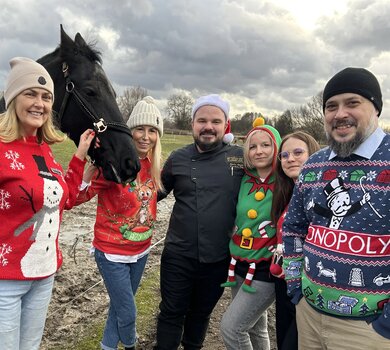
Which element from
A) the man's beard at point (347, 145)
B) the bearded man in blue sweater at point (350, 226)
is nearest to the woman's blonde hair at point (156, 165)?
the bearded man in blue sweater at point (350, 226)

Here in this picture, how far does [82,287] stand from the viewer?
444cm

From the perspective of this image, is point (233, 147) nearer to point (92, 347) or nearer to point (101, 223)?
point (101, 223)

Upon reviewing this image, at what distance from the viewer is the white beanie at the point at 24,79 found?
84.5 inches

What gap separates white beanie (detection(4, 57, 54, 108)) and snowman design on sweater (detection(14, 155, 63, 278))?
15.6 inches

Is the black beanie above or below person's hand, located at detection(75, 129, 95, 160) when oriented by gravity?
above

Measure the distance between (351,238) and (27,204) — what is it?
1.72 metres

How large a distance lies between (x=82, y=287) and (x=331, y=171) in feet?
11.5

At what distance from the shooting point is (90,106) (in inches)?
118

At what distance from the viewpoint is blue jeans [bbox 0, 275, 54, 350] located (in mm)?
2029

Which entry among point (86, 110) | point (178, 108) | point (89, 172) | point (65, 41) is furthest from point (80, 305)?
point (178, 108)

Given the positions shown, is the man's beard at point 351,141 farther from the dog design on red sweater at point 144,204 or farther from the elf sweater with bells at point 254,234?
the dog design on red sweater at point 144,204

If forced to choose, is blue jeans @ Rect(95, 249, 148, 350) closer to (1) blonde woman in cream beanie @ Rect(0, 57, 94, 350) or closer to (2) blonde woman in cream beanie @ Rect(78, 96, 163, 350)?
(2) blonde woman in cream beanie @ Rect(78, 96, 163, 350)

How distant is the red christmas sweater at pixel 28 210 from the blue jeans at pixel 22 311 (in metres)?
0.08

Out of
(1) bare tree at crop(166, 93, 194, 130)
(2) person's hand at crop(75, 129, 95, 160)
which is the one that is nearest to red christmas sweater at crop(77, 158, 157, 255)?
(2) person's hand at crop(75, 129, 95, 160)
